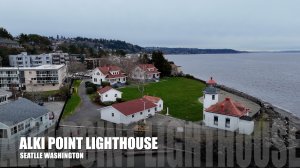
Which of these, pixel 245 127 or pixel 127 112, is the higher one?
pixel 127 112

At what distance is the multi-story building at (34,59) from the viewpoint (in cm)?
7362

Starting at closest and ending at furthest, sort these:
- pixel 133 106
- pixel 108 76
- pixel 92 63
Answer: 1. pixel 133 106
2. pixel 108 76
3. pixel 92 63

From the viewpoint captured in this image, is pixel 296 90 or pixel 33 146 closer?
pixel 33 146

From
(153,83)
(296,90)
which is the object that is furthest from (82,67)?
(296,90)

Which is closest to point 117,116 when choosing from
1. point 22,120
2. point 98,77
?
point 22,120

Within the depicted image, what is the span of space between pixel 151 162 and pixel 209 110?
9.93 m

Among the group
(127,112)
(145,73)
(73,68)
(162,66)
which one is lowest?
(127,112)

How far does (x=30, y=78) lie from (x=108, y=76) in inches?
580

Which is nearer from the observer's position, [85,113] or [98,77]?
[85,113]

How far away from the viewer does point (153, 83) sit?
61656mm

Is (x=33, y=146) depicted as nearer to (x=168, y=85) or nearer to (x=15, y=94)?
(x=15, y=94)

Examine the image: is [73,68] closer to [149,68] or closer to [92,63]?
[92,63]

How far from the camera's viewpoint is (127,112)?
3098 cm

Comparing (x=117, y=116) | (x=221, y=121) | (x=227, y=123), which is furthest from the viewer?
(x=117, y=116)
